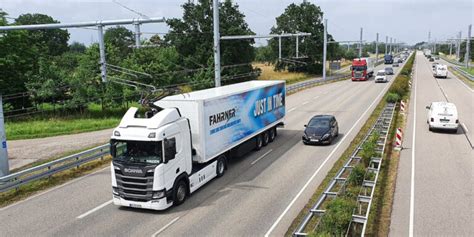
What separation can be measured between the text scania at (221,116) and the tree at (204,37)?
43.1 meters

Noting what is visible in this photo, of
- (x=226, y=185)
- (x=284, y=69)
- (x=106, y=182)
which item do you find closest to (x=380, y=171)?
(x=226, y=185)

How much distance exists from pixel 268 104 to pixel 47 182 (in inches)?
495

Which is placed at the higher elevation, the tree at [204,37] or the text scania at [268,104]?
the tree at [204,37]

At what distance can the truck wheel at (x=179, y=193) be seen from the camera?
14.1 m

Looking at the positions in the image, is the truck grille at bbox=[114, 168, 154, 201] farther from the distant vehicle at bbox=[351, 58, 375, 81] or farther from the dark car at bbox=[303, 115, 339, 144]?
the distant vehicle at bbox=[351, 58, 375, 81]

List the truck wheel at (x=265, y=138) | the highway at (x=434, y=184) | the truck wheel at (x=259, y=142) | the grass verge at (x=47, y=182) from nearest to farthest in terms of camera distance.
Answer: the highway at (x=434, y=184) < the grass verge at (x=47, y=182) < the truck wheel at (x=259, y=142) < the truck wheel at (x=265, y=138)

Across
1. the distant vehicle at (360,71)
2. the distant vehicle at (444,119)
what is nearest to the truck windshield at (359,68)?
the distant vehicle at (360,71)

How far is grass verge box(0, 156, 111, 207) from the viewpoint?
616 inches

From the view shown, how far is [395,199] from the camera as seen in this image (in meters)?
14.2

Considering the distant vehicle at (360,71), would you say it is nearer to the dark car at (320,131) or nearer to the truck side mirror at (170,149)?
the dark car at (320,131)

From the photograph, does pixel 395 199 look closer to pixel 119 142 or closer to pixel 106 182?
pixel 119 142

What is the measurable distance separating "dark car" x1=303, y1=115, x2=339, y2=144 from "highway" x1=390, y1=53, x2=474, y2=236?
4114 mm

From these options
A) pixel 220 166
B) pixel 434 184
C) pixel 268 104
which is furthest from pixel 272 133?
pixel 434 184

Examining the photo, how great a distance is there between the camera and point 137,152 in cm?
1364
